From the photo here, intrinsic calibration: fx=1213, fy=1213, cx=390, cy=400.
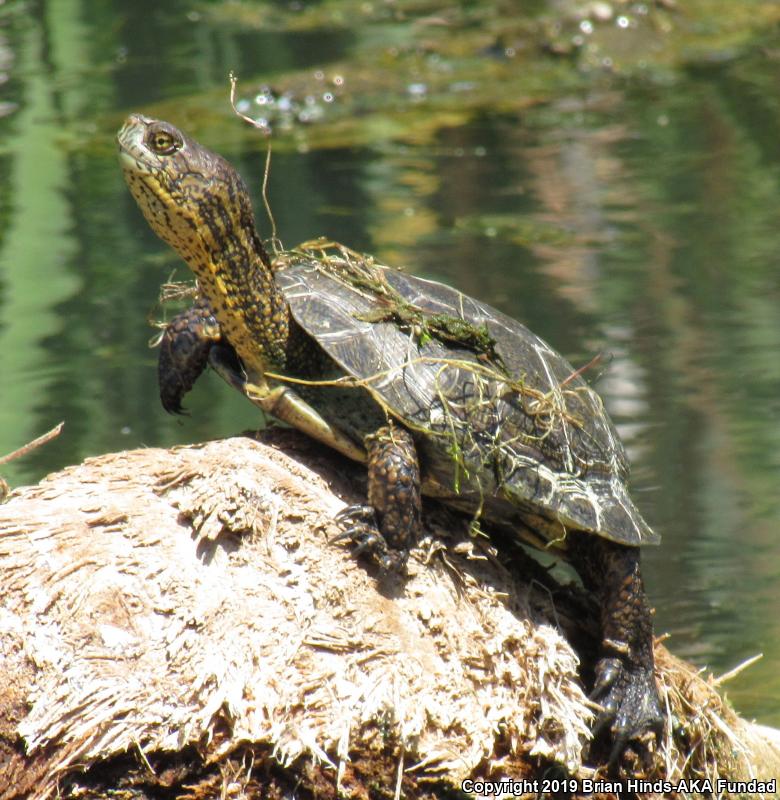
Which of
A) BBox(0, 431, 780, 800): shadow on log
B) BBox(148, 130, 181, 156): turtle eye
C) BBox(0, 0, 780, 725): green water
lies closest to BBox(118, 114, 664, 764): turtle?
BBox(148, 130, 181, 156): turtle eye

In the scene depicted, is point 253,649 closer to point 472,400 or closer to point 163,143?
point 472,400

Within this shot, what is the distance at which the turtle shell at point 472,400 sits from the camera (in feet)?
10.7

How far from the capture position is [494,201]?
1045 centimetres

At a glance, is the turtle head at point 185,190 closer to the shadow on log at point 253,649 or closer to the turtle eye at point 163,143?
the turtle eye at point 163,143

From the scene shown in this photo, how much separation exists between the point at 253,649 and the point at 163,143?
4.61 ft

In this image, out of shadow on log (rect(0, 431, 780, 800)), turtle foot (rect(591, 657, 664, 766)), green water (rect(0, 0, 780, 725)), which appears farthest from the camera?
green water (rect(0, 0, 780, 725))

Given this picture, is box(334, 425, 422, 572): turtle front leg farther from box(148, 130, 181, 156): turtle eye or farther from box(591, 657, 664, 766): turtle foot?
box(148, 130, 181, 156): turtle eye

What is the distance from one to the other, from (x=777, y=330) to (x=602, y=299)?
1.21 m

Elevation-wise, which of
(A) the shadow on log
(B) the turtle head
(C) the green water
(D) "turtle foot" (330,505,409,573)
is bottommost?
(C) the green water

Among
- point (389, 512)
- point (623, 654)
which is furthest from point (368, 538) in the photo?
point (623, 654)

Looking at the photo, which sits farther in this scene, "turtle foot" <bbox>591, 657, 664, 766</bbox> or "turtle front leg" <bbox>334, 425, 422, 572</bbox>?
"turtle foot" <bbox>591, 657, 664, 766</bbox>

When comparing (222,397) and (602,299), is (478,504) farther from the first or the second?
(602,299)

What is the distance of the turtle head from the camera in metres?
3.31

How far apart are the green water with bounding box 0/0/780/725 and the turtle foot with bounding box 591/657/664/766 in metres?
1.46
